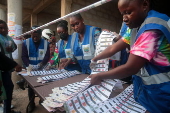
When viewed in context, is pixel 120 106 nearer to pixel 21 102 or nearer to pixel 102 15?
pixel 21 102

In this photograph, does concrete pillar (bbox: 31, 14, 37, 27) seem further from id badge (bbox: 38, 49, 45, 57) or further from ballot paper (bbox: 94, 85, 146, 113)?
ballot paper (bbox: 94, 85, 146, 113)

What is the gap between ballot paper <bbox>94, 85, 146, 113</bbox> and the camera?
2.56ft

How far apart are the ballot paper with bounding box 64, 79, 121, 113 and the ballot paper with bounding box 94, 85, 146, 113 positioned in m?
0.04

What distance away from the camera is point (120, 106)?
33.0 inches

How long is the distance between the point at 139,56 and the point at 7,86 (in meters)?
2.35

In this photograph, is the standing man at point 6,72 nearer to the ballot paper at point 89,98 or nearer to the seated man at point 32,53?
the seated man at point 32,53

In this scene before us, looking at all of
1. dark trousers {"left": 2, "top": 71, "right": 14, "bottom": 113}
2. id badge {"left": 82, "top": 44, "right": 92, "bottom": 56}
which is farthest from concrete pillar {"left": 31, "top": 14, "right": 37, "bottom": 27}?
id badge {"left": 82, "top": 44, "right": 92, "bottom": 56}

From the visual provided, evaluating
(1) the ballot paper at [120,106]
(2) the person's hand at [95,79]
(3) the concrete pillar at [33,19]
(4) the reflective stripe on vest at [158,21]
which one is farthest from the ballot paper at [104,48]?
(3) the concrete pillar at [33,19]

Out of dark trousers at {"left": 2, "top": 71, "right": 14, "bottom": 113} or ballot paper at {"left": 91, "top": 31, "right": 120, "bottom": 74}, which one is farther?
dark trousers at {"left": 2, "top": 71, "right": 14, "bottom": 113}

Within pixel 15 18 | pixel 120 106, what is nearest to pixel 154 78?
pixel 120 106

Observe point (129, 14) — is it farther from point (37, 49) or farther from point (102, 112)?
point (37, 49)

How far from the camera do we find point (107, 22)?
17.5ft

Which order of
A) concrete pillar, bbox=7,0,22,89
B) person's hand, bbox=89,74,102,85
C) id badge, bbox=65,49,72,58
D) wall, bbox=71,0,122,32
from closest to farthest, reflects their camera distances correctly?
person's hand, bbox=89,74,102,85 < id badge, bbox=65,49,72,58 < concrete pillar, bbox=7,0,22,89 < wall, bbox=71,0,122,32

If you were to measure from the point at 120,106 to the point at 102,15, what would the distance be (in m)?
4.72
